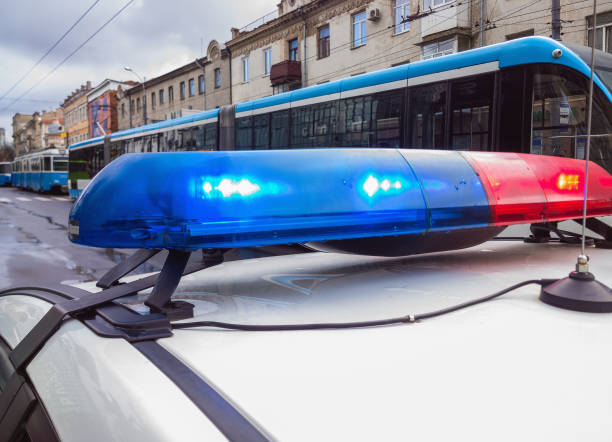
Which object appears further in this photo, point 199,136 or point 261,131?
point 199,136

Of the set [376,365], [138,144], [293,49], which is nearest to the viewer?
[376,365]

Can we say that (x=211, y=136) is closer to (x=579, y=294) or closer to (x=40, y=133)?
(x=579, y=294)

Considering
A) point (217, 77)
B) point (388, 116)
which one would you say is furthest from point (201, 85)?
point (388, 116)

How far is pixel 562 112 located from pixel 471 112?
1.43 meters

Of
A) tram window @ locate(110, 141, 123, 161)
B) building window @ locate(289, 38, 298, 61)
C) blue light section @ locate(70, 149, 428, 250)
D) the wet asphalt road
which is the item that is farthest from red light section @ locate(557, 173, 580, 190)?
building window @ locate(289, 38, 298, 61)

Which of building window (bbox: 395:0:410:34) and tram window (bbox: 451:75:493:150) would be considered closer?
tram window (bbox: 451:75:493:150)

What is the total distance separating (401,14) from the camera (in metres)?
22.8

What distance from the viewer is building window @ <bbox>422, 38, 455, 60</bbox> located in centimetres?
2019

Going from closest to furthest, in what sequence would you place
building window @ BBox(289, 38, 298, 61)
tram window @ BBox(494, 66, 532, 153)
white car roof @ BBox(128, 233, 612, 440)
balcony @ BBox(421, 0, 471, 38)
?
white car roof @ BBox(128, 233, 612, 440) < tram window @ BBox(494, 66, 532, 153) < balcony @ BBox(421, 0, 471, 38) < building window @ BBox(289, 38, 298, 61)

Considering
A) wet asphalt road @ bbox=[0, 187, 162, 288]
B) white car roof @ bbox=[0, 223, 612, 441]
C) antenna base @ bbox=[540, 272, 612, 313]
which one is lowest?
wet asphalt road @ bbox=[0, 187, 162, 288]

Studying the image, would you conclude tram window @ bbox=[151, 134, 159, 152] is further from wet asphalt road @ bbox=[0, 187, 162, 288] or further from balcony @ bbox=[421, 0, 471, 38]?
balcony @ bbox=[421, 0, 471, 38]

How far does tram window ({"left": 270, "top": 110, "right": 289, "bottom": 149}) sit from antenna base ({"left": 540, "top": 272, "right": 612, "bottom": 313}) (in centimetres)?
1115

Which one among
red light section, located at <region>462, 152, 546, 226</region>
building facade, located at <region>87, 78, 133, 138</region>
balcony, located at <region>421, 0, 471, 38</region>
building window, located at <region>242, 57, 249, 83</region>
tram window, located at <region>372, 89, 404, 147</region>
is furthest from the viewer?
building facade, located at <region>87, 78, 133, 138</region>

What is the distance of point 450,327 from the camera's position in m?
1.03
